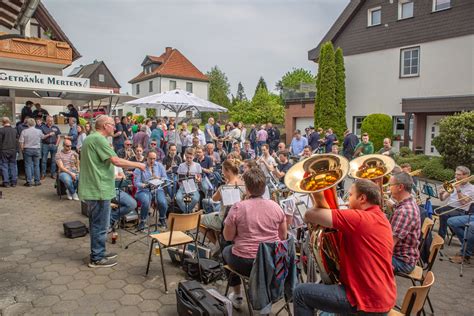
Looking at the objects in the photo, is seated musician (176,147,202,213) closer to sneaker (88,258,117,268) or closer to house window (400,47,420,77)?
sneaker (88,258,117,268)

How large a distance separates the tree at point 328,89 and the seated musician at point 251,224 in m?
17.6

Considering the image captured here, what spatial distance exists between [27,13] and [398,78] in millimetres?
17948

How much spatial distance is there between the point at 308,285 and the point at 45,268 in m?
3.85

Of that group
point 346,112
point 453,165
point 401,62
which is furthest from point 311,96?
point 453,165

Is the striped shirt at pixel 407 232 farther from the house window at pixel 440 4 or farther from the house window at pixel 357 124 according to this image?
the house window at pixel 357 124

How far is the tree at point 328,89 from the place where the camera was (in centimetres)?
2025

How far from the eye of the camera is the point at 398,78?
733 inches

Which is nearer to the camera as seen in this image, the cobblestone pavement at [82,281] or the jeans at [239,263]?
the jeans at [239,263]

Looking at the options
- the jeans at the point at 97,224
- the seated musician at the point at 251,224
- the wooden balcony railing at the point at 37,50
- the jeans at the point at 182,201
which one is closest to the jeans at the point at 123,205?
the jeans at the point at 182,201

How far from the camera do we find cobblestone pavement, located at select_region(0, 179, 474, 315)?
154 inches

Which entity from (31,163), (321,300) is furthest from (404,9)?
(321,300)

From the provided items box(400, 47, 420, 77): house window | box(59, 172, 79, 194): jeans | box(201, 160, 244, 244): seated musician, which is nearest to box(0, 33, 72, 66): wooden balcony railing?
box(59, 172, 79, 194): jeans

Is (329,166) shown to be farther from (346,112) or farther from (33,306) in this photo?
(346,112)

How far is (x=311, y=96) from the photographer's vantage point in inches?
931
